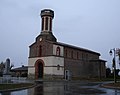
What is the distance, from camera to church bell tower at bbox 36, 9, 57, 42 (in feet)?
203

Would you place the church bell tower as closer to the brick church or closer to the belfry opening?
the brick church

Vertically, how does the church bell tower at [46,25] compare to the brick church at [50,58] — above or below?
above

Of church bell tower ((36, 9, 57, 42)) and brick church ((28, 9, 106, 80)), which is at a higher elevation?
church bell tower ((36, 9, 57, 42))

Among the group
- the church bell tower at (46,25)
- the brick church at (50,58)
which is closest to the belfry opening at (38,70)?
the brick church at (50,58)

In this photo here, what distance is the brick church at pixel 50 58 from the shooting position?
5881 cm

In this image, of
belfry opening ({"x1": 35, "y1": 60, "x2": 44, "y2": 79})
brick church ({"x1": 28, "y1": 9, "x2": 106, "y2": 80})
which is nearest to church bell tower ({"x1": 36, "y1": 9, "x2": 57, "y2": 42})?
brick church ({"x1": 28, "y1": 9, "x2": 106, "y2": 80})

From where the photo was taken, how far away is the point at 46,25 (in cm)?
6241

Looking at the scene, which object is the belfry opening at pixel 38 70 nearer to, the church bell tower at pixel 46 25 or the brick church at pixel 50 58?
the brick church at pixel 50 58

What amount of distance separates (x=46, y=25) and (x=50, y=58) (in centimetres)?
1009

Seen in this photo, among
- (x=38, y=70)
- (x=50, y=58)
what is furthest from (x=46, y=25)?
(x=38, y=70)

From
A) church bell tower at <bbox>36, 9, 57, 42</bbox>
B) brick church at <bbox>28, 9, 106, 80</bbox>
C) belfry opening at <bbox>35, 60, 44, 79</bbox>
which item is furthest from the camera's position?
belfry opening at <bbox>35, 60, 44, 79</bbox>

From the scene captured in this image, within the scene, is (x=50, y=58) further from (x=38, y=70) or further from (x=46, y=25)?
(x=46, y=25)

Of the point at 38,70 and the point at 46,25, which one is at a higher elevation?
the point at 46,25

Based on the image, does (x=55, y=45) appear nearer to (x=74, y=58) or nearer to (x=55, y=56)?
(x=55, y=56)
